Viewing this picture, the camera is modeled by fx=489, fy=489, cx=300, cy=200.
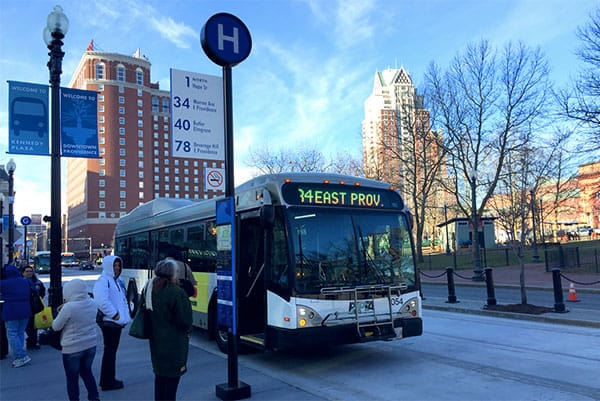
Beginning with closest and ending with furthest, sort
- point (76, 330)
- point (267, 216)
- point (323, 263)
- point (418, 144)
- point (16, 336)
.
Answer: point (76, 330) < point (267, 216) < point (323, 263) < point (16, 336) < point (418, 144)

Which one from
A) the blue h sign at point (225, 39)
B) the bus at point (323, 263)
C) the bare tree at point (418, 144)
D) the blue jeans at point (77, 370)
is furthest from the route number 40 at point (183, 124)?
the bare tree at point (418, 144)

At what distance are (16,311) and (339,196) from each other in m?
5.68

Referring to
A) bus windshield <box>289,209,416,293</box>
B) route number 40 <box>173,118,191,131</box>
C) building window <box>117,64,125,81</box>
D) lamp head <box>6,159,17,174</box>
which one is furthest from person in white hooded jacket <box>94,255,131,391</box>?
building window <box>117,64,125,81</box>

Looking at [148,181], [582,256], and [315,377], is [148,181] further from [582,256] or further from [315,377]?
[315,377]

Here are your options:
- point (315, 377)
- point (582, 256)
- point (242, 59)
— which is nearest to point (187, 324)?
point (315, 377)

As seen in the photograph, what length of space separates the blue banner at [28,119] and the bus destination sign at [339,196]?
5733 mm

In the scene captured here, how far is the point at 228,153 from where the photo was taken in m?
6.25

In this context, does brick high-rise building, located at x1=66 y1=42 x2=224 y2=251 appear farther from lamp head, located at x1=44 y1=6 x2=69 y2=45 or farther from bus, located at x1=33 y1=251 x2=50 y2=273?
lamp head, located at x1=44 y1=6 x2=69 y2=45

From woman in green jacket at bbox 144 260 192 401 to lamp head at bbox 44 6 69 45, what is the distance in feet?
24.5

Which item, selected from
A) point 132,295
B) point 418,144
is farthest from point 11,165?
point 418,144

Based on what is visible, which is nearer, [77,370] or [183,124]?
[77,370]

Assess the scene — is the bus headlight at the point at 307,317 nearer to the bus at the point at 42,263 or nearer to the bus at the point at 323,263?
the bus at the point at 323,263

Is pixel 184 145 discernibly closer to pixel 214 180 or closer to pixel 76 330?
pixel 76 330

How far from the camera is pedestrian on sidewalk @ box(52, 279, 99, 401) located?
518cm
